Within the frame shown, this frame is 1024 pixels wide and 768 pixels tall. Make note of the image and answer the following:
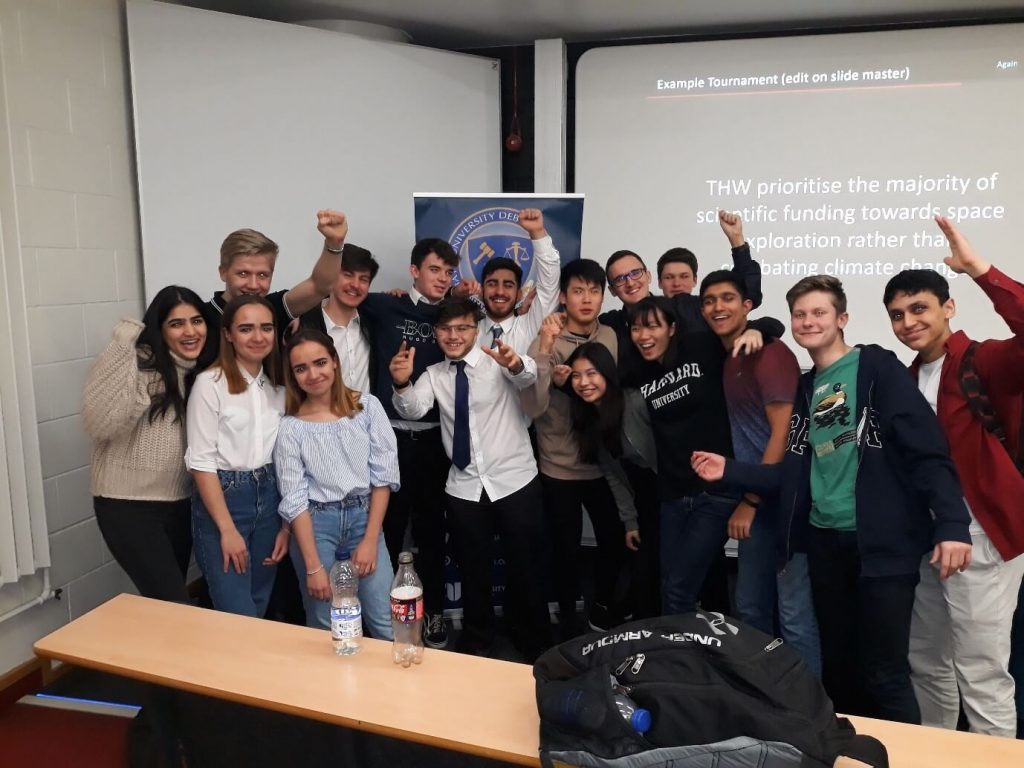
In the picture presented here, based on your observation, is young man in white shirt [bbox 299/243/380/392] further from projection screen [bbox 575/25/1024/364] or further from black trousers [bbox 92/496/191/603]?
projection screen [bbox 575/25/1024/364]

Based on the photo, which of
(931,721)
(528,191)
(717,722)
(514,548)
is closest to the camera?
(717,722)

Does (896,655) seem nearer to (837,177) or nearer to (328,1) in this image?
(837,177)

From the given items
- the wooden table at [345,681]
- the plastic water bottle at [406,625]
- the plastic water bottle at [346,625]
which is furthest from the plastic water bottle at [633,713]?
the plastic water bottle at [346,625]

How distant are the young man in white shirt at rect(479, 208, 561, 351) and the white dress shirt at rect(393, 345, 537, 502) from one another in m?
0.29

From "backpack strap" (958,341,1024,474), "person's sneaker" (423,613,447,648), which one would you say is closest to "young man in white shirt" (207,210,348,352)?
"person's sneaker" (423,613,447,648)

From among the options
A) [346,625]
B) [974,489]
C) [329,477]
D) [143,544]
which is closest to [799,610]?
[974,489]

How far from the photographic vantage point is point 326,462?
2.17 meters

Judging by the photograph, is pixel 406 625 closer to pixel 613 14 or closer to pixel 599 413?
pixel 599 413

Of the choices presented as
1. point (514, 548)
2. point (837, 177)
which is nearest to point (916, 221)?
point (837, 177)

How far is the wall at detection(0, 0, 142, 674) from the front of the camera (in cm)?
254

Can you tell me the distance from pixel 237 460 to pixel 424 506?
95 cm

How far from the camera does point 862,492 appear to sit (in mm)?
1901

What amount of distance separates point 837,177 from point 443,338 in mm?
2332

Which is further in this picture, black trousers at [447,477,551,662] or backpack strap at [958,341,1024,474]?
black trousers at [447,477,551,662]
